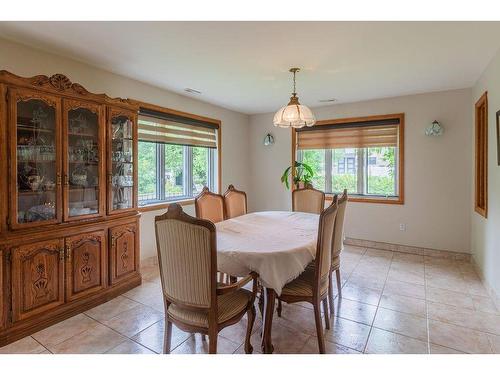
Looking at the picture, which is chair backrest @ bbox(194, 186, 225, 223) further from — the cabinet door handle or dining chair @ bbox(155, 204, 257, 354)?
dining chair @ bbox(155, 204, 257, 354)

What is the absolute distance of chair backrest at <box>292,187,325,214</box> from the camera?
353 centimetres

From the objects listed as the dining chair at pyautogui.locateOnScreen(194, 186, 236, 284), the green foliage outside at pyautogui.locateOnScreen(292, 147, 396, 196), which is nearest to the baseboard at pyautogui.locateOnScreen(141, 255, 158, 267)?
the dining chair at pyautogui.locateOnScreen(194, 186, 236, 284)

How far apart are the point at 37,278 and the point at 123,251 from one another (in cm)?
78

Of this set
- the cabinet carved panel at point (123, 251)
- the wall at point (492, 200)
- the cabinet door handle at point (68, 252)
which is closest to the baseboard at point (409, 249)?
the wall at point (492, 200)

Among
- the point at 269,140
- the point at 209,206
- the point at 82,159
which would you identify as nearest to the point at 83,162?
the point at 82,159

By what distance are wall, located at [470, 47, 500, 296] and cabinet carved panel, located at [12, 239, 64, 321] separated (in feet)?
12.8

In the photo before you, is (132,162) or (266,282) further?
(132,162)

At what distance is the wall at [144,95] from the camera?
2.37 metres

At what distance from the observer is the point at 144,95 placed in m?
3.49
